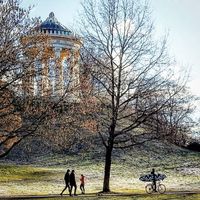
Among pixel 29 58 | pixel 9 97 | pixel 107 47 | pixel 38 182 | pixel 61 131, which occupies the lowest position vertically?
pixel 38 182

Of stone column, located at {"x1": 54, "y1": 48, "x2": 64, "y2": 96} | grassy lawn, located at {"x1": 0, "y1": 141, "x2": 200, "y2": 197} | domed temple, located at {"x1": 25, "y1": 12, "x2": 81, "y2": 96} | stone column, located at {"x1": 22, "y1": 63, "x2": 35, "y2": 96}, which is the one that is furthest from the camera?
grassy lawn, located at {"x1": 0, "y1": 141, "x2": 200, "y2": 197}

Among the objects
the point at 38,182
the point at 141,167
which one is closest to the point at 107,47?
the point at 38,182

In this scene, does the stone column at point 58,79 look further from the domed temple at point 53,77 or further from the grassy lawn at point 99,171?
the grassy lawn at point 99,171

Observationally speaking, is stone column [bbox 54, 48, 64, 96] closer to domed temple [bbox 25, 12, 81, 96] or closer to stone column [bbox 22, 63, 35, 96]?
domed temple [bbox 25, 12, 81, 96]

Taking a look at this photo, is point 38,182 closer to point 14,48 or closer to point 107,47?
→ point 107,47

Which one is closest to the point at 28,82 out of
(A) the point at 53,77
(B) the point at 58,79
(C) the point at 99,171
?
(A) the point at 53,77

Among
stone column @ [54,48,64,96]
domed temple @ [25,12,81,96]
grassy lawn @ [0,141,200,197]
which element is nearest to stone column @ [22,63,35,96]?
domed temple @ [25,12,81,96]

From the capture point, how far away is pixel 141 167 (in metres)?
55.3

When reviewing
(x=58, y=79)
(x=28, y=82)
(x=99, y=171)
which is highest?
(x=58, y=79)

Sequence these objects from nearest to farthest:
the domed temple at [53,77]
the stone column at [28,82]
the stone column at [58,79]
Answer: the stone column at [28,82], the domed temple at [53,77], the stone column at [58,79]

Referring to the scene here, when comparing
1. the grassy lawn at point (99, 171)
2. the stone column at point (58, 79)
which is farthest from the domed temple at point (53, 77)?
the grassy lawn at point (99, 171)

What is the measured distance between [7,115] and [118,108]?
8.74 meters

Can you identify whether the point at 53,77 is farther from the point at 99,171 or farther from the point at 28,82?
the point at 99,171

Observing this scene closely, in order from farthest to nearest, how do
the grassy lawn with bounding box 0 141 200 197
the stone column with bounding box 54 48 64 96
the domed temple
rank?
the grassy lawn with bounding box 0 141 200 197
the stone column with bounding box 54 48 64 96
the domed temple
